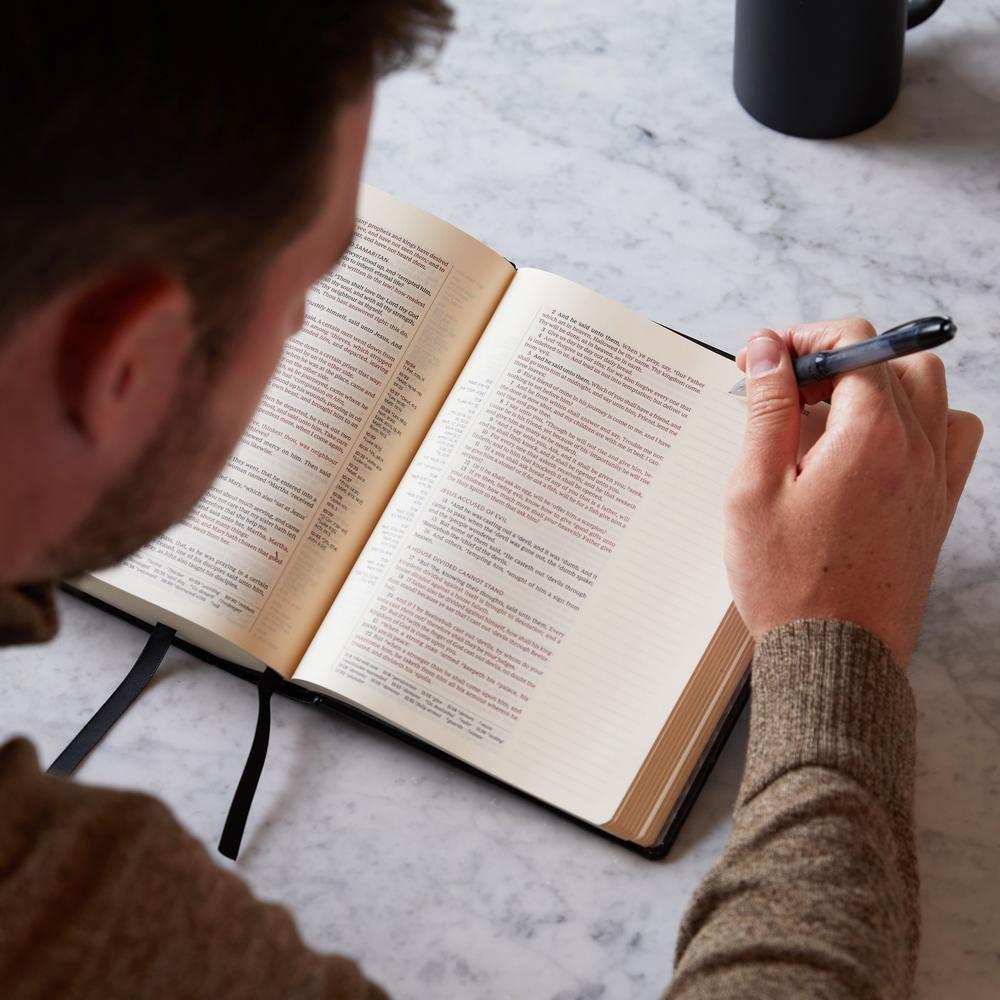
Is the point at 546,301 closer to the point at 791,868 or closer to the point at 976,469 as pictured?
the point at 976,469

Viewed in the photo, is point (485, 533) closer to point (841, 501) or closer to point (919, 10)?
point (841, 501)

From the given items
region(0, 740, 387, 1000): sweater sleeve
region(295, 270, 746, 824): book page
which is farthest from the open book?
region(0, 740, 387, 1000): sweater sleeve

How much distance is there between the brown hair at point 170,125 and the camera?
18.3 inches

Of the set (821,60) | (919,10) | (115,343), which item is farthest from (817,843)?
(919,10)

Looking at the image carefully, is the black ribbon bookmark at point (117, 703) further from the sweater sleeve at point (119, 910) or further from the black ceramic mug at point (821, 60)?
the black ceramic mug at point (821, 60)

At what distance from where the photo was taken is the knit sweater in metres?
0.60

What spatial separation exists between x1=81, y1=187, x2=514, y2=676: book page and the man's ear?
14.2 inches

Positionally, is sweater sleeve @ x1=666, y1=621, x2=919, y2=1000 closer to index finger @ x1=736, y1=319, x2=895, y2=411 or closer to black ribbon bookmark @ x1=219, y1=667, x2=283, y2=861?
index finger @ x1=736, y1=319, x2=895, y2=411

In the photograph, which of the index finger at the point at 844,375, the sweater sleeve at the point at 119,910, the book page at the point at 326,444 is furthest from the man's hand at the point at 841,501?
→ the sweater sleeve at the point at 119,910

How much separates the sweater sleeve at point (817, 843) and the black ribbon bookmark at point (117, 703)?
41 centimetres

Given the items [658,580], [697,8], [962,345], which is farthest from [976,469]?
[697,8]

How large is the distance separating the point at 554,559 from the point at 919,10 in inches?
24.3

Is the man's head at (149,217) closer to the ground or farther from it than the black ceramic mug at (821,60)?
farther from it

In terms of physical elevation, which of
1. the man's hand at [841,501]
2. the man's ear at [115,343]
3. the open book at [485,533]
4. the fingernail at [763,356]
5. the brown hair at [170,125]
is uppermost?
the brown hair at [170,125]
